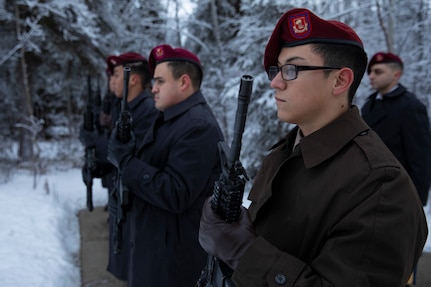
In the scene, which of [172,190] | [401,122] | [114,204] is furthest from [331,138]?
[401,122]

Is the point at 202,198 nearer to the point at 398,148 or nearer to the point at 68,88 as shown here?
the point at 398,148

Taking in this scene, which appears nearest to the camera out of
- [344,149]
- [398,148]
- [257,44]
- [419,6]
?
[344,149]

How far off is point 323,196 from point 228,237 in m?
0.37

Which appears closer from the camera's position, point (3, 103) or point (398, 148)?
point (398, 148)

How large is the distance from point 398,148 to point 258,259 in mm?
2853

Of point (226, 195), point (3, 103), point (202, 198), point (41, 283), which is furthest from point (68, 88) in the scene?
point (226, 195)

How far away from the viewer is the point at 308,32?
1268 mm

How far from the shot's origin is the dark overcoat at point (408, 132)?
10.8 ft

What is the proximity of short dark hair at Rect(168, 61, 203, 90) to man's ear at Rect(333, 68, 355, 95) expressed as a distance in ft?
5.15

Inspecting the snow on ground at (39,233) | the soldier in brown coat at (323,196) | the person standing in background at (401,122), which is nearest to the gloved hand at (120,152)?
the soldier in brown coat at (323,196)

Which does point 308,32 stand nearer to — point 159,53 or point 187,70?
point 187,70

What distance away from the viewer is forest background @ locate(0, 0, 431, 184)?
26.0ft

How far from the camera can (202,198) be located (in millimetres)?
2562

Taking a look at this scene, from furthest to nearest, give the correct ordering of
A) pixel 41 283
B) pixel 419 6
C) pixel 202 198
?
pixel 419 6 < pixel 41 283 < pixel 202 198
